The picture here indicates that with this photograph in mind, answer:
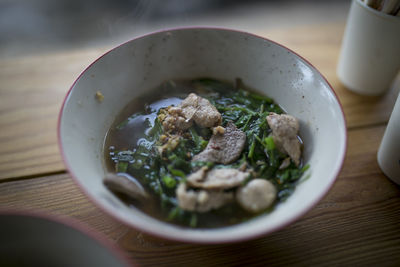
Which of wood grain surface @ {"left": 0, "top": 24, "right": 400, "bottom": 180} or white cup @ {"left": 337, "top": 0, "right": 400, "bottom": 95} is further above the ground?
white cup @ {"left": 337, "top": 0, "right": 400, "bottom": 95}

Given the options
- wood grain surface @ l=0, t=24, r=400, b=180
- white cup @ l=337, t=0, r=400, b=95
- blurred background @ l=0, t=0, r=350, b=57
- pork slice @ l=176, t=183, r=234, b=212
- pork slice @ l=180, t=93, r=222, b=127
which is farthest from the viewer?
blurred background @ l=0, t=0, r=350, b=57

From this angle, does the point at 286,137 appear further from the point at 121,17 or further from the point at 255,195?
the point at 121,17

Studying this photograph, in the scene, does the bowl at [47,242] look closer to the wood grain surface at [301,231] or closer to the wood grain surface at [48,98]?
the wood grain surface at [301,231]

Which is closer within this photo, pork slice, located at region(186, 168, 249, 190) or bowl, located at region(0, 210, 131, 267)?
bowl, located at region(0, 210, 131, 267)

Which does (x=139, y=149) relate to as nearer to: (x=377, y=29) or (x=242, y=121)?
(x=242, y=121)

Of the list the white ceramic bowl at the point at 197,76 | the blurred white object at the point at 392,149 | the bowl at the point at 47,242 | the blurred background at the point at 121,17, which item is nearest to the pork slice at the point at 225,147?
the white ceramic bowl at the point at 197,76

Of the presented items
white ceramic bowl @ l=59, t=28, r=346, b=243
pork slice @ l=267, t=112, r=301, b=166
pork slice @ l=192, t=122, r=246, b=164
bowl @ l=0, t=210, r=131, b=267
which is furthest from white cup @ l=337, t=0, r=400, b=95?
bowl @ l=0, t=210, r=131, b=267

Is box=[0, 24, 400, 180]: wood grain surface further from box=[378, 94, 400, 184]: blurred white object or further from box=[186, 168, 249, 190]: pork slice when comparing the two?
box=[186, 168, 249, 190]: pork slice
